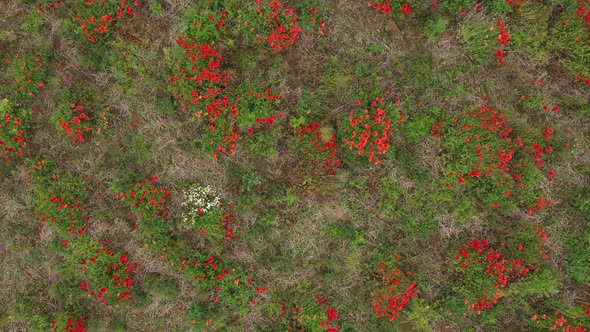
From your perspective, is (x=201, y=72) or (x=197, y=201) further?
(x=197, y=201)

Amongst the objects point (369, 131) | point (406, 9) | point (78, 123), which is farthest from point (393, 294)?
point (78, 123)

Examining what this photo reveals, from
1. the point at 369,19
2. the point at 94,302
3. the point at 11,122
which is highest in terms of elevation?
the point at 369,19

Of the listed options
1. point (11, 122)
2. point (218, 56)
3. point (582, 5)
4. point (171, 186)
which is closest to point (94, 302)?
point (171, 186)

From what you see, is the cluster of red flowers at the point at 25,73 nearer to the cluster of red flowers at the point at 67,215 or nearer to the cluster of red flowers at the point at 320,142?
the cluster of red flowers at the point at 67,215

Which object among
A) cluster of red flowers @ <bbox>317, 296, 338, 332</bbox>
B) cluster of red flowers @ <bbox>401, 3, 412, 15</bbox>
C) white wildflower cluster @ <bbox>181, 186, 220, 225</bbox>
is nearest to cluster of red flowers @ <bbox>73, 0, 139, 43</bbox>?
white wildflower cluster @ <bbox>181, 186, 220, 225</bbox>

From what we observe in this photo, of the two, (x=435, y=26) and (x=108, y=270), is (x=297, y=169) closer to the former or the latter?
(x=435, y=26)

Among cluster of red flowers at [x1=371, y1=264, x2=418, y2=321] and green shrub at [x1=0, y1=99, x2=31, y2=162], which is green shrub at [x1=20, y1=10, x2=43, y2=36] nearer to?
green shrub at [x1=0, y1=99, x2=31, y2=162]

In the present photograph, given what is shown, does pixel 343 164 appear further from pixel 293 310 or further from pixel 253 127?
pixel 293 310
